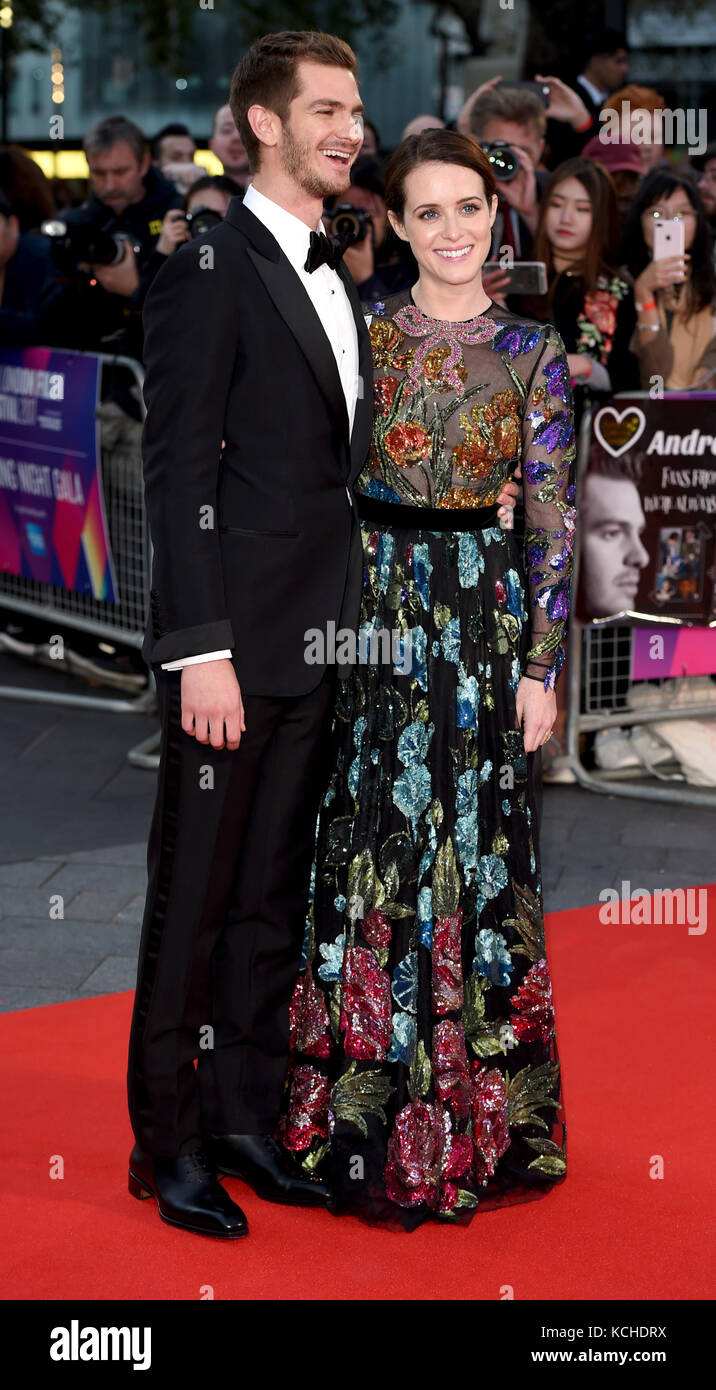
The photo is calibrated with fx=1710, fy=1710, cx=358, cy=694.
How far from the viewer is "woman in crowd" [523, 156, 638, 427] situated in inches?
229

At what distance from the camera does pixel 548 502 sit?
10.3 feet

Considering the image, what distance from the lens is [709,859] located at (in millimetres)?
5324

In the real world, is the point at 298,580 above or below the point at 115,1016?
above

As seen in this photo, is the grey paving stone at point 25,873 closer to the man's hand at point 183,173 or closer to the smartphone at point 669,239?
the smartphone at point 669,239

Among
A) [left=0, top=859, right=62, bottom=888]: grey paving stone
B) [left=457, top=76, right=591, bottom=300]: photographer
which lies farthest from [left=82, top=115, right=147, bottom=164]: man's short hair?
[left=0, top=859, right=62, bottom=888]: grey paving stone

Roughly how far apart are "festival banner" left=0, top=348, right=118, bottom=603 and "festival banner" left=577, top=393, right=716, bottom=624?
2.01 meters

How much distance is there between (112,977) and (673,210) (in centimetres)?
365

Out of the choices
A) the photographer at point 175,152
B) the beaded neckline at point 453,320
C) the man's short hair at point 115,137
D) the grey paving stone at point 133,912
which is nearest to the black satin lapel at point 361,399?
the beaded neckline at point 453,320

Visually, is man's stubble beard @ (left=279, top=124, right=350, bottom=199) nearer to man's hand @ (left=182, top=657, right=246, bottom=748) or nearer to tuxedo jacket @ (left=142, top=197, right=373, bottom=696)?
tuxedo jacket @ (left=142, top=197, right=373, bottom=696)

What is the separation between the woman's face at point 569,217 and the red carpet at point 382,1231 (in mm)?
2861

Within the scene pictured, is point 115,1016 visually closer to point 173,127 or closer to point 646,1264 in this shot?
point 646,1264

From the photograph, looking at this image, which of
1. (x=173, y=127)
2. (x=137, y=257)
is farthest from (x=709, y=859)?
(x=173, y=127)

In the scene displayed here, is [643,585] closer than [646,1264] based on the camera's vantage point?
No
